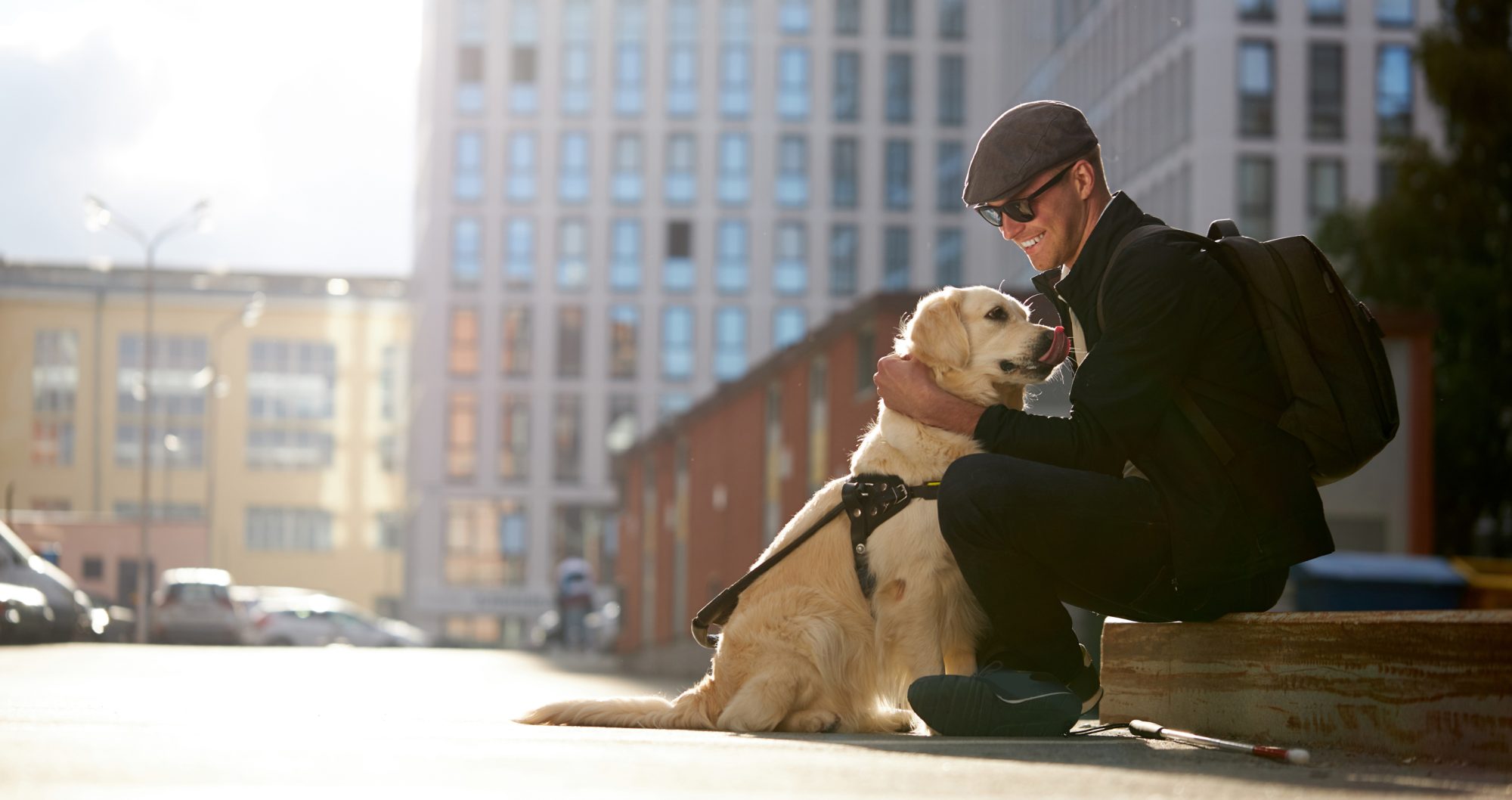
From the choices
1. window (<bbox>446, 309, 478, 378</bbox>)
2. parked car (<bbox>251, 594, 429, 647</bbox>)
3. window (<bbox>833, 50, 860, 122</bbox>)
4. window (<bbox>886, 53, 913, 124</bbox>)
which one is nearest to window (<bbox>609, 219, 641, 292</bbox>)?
window (<bbox>446, 309, 478, 378</bbox>)

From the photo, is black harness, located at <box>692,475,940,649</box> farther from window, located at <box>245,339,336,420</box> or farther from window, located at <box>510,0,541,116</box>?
window, located at <box>245,339,336,420</box>

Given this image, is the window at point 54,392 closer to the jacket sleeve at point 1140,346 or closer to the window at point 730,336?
the window at point 730,336

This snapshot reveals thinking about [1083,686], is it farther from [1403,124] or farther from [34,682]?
[1403,124]

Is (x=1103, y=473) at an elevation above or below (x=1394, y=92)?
below

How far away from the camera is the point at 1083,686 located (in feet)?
17.6

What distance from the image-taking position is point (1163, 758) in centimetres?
422

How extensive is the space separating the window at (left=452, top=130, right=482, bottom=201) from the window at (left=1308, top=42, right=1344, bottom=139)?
33.5m

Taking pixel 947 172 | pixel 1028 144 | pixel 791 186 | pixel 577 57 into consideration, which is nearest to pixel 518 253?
pixel 577 57

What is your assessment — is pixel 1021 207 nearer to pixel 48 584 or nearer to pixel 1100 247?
pixel 1100 247

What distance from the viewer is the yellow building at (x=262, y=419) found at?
70.2 metres

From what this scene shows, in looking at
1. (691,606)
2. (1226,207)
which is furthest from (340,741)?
(1226,207)

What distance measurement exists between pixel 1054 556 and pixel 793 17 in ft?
228

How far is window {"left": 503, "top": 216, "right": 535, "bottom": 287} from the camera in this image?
71.9 metres

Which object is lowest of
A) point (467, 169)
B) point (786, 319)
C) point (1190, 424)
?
point (1190, 424)
